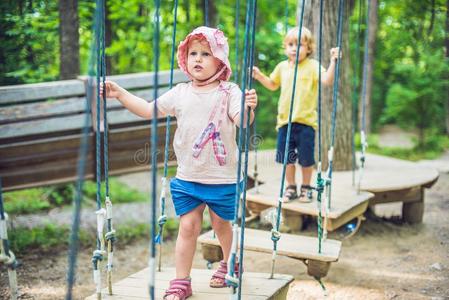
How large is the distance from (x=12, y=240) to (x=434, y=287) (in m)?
3.57

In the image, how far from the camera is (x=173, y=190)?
2582mm

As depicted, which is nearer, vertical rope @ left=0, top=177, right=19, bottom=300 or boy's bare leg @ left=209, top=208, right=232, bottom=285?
vertical rope @ left=0, top=177, right=19, bottom=300

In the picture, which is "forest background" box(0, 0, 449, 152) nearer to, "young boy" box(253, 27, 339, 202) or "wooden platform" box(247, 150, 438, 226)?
"young boy" box(253, 27, 339, 202)

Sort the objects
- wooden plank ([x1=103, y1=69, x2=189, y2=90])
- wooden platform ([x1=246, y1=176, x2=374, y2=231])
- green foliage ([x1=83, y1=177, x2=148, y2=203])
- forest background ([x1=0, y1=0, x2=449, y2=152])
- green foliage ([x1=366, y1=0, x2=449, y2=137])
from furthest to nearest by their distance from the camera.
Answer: green foliage ([x1=366, y1=0, x2=449, y2=137])
green foliage ([x1=83, y1=177, x2=148, y2=203])
wooden plank ([x1=103, y1=69, x2=189, y2=90])
forest background ([x1=0, y1=0, x2=449, y2=152])
wooden platform ([x1=246, y1=176, x2=374, y2=231])

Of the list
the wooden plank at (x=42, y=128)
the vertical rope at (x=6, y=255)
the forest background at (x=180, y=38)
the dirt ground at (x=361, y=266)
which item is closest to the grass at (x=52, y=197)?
the wooden plank at (x=42, y=128)

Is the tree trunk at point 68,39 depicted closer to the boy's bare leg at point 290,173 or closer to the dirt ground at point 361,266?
the dirt ground at point 361,266

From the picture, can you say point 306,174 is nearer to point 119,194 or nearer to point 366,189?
point 366,189

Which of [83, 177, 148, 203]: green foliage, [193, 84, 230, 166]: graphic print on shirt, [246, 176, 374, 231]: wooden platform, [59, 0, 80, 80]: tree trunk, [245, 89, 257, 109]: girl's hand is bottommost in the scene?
[83, 177, 148, 203]: green foliage

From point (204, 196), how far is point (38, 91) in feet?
9.62

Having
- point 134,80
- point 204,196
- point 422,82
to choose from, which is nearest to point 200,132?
point 204,196

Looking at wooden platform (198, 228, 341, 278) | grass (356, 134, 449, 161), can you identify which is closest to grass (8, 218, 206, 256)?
wooden platform (198, 228, 341, 278)

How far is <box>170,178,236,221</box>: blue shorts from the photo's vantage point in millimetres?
2539

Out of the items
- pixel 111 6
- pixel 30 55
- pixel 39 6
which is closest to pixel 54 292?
pixel 30 55

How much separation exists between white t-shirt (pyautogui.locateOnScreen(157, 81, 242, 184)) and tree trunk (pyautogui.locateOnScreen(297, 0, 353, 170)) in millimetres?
2693
